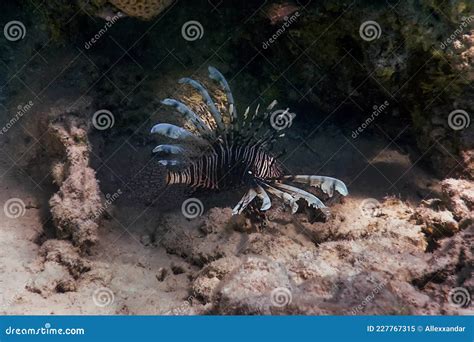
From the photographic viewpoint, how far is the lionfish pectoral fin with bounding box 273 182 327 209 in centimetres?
367

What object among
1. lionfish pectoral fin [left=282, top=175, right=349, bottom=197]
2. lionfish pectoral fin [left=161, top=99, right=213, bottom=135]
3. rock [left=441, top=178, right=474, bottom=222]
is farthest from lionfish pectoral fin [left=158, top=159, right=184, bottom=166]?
rock [left=441, top=178, right=474, bottom=222]

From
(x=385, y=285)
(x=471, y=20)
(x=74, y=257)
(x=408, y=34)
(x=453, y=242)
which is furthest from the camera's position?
(x=408, y=34)

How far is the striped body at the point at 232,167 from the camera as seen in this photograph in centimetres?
399

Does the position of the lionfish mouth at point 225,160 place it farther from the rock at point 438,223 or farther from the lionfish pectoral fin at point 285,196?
the rock at point 438,223

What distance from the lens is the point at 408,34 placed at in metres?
4.25

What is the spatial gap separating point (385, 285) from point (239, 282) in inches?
36.8

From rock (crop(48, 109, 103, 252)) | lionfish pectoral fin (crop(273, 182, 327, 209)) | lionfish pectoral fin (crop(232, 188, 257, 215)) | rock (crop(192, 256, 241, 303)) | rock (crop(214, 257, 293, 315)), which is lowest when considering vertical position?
rock (crop(48, 109, 103, 252))

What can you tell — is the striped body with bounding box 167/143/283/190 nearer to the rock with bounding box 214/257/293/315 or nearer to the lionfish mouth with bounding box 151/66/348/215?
the lionfish mouth with bounding box 151/66/348/215

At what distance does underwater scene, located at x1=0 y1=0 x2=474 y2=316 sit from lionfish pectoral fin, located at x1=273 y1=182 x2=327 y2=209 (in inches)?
0.9

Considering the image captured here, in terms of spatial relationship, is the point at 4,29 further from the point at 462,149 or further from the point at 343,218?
the point at 462,149

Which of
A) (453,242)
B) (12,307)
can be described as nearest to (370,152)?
(453,242)

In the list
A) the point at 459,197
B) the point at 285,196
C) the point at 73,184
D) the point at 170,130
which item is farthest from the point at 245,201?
the point at 459,197

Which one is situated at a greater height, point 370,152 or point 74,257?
point 370,152

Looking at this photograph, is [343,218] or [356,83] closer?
[343,218]
